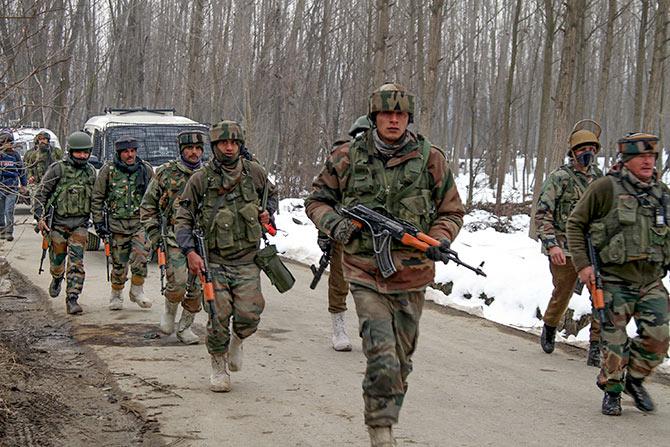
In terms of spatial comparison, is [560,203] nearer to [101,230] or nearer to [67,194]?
[101,230]

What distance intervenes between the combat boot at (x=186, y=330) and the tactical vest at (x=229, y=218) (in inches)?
73.3

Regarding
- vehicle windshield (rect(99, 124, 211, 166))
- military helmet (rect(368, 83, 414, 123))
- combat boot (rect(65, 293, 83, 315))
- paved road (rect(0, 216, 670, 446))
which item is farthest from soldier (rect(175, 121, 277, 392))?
vehicle windshield (rect(99, 124, 211, 166))

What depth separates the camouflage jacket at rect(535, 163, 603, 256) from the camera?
26.5ft

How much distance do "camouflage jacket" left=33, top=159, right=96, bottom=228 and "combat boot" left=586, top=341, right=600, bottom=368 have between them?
5654 millimetres

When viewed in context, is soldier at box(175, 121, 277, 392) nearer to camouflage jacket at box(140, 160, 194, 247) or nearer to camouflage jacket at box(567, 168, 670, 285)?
camouflage jacket at box(140, 160, 194, 247)

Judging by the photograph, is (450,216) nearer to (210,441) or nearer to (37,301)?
(210,441)

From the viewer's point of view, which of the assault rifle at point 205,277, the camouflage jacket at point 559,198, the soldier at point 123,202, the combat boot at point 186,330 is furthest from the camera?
the soldier at point 123,202

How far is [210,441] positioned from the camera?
5.53m

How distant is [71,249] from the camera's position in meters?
10.1

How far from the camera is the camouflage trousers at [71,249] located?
33.2 feet

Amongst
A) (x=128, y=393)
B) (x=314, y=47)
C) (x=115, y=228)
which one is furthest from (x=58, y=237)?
(x=314, y=47)

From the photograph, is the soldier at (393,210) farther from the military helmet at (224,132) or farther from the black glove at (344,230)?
the military helmet at (224,132)

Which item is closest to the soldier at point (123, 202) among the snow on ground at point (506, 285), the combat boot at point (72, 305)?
the combat boot at point (72, 305)

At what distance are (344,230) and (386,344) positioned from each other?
69 centimetres
